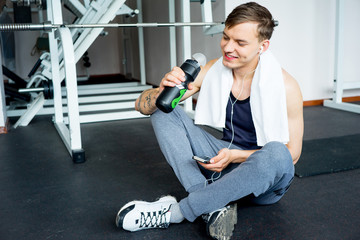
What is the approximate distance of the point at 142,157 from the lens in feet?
6.33

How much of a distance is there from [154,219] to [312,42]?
110 inches

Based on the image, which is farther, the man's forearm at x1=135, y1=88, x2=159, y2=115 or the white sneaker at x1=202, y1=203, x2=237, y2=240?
the man's forearm at x1=135, y1=88, x2=159, y2=115

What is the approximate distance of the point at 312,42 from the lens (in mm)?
3344

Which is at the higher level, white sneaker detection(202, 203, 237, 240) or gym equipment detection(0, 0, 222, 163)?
gym equipment detection(0, 0, 222, 163)

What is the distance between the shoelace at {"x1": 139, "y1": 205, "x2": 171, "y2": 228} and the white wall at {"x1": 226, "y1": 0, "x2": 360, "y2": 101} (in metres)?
2.46

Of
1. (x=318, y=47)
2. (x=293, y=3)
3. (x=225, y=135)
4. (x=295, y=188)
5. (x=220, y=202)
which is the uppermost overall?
(x=293, y=3)

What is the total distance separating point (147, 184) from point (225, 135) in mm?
429

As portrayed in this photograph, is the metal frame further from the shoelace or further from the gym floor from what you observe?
the shoelace

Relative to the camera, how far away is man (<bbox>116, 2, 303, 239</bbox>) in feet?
3.27

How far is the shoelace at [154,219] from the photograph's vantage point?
3.64 ft

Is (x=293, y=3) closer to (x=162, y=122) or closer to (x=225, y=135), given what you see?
(x=225, y=135)

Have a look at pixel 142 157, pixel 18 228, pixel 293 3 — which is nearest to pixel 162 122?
pixel 18 228

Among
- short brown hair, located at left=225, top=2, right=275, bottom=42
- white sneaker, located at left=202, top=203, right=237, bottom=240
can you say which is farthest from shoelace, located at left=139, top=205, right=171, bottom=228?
short brown hair, located at left=225, top=2, right=275, bottom=42

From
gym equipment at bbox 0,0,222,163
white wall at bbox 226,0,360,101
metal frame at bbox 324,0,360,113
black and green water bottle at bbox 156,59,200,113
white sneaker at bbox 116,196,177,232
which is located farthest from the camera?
white wall at bbox 226,0,360,101
